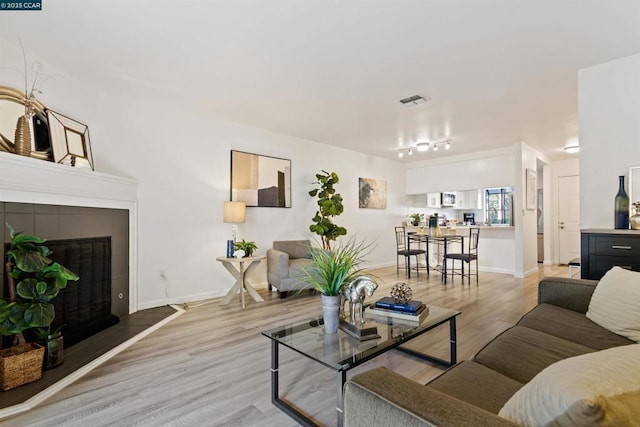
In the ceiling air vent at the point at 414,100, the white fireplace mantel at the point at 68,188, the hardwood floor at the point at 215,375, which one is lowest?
the hardwood floor at the point at 215,375

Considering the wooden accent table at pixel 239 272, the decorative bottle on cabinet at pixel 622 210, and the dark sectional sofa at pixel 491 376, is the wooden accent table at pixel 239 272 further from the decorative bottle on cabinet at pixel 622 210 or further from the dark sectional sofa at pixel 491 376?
the decorative bottle on cabinet at pixel 622 210

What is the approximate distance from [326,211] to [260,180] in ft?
3.90

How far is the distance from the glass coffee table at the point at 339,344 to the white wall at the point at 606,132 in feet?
6.45

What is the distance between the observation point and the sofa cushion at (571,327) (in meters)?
1.60

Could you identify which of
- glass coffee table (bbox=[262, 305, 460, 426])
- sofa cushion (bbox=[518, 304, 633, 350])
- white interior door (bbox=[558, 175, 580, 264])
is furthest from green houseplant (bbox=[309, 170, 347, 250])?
white interior door (bbox=[558, 175, 580, 264])

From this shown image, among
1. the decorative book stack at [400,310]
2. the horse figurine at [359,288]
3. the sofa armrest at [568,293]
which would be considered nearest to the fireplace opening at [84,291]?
the horse figurine at [359,288]

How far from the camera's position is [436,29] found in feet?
7.48

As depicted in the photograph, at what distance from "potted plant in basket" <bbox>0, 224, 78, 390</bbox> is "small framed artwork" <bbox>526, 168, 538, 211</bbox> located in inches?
266

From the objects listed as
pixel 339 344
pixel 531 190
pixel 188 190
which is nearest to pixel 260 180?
pixel 188 190

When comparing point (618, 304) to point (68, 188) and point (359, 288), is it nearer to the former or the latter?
point (359, 288)

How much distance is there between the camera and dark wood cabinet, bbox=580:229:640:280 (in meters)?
2.31

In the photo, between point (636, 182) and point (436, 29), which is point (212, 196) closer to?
point (436, 29)

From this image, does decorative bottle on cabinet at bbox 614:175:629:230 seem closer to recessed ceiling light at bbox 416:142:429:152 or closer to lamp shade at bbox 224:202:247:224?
recessed ceiling light at bbox 416:142:429:152

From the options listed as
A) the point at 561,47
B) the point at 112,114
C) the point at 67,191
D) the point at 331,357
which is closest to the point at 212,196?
the point at 112,114
